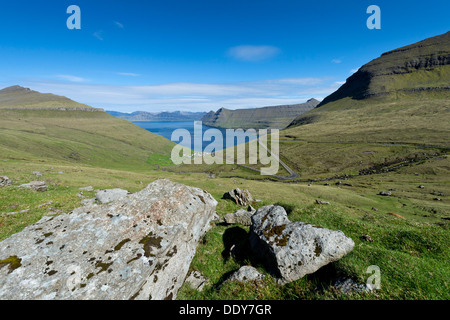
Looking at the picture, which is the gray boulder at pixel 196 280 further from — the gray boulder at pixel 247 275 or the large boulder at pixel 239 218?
the large boulder at pixel 239 218

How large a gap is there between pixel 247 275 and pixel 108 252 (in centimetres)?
646

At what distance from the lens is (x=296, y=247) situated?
30.2ft

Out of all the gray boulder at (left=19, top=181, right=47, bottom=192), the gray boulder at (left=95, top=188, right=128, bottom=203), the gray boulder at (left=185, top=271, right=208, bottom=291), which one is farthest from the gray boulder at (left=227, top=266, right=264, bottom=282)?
the gray boulder at (left=19, top=181, right=47, bottom=192)

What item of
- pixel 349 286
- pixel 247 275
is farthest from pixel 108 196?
pixel 349 286

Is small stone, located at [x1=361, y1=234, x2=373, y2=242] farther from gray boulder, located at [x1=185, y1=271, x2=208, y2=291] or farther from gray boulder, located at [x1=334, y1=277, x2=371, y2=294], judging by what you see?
gray boulder, located at [x1=185, y1=271, x2=208, y2=291]

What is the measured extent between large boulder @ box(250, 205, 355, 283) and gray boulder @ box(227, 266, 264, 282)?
754 mm

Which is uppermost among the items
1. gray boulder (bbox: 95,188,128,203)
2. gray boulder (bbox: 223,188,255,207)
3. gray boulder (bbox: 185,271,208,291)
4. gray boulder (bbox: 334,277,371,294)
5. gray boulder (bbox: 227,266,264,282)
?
gray boulder (bbox: 334,277,371,294)

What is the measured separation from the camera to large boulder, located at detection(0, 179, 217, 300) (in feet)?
21.5

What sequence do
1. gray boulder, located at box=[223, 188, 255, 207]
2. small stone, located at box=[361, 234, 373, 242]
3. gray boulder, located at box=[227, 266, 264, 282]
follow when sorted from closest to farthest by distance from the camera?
gray boulder, located at box=[227, 266, 264, 282]
small stone, located at box=[361, 234, 373, 242]
gray boulder, located at box=[223, 188, 255, 207]

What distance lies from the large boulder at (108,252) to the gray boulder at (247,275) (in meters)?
2.67

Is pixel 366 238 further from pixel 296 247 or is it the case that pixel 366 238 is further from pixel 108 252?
pixel 108 252

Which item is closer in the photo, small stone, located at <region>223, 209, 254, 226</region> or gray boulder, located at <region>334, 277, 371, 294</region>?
gray boulder, located at <region>334, 277, 371, 294</region>

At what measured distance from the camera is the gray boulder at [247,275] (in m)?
8.96
